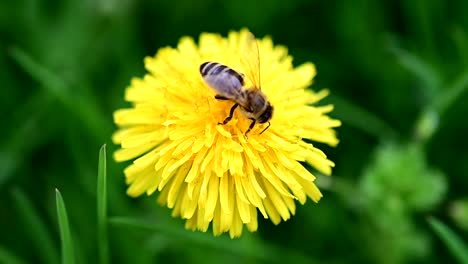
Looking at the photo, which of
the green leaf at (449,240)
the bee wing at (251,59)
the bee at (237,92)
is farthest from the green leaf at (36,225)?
the green leaf at (449,240)


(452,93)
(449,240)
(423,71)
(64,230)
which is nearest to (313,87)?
(423,71)

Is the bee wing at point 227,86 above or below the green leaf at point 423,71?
below

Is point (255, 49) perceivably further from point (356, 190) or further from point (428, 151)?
point (428, 151)

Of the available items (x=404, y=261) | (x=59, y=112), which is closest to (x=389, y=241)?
(x=404, y=261)

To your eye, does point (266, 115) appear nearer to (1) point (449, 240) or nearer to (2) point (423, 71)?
(1) point (449, 240)

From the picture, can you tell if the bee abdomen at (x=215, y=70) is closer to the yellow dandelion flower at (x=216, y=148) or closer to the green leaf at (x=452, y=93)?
the yellow dandelion flower at (x=216, y=148)

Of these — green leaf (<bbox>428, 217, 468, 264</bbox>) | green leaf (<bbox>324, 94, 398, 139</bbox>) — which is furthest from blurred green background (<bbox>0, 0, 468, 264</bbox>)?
green leaf (<bbox>428, 217, 468, 264</bbox>)

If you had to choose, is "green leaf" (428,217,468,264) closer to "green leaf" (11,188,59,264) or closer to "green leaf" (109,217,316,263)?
"green leaf" (109,217,316,263)
